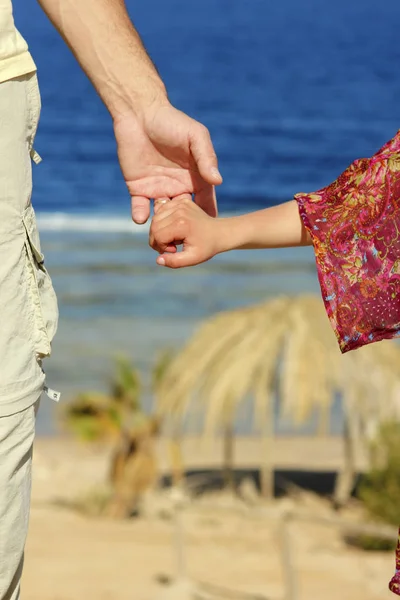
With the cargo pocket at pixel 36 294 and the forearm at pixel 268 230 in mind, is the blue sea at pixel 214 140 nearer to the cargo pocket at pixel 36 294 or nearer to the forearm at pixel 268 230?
the forearm at pixel 268 230

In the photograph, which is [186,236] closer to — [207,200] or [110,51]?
[207,200]

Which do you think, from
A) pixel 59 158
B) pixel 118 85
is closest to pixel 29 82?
pixel 118 85

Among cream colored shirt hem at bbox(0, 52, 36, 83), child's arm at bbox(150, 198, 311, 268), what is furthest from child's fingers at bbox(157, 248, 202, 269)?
cream colored shirt hem at bbox(0, 52, 36, 83)

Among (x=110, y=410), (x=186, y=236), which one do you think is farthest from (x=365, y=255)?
(x=110, y=410)

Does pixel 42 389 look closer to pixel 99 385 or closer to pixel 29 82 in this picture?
pixel 29 82

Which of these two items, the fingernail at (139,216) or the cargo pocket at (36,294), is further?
the fingernail at (139,216)

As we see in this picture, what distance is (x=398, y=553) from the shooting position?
210 cm

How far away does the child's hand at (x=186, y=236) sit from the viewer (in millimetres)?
2215

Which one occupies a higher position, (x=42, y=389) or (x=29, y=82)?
(x=29, y=82)

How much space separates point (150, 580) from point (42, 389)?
19.8 ft

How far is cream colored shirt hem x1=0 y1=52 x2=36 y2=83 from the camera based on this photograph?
184cm

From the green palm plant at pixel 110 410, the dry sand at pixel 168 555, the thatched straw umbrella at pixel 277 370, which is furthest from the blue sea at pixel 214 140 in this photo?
the thatched straw umbrella at pixel 277 370

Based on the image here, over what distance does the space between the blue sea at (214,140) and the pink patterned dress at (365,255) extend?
393 inches

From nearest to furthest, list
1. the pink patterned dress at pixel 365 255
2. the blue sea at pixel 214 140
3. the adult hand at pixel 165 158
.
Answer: the pink patterned dress at pixel 365 255
the adult hand at pixel 165 158
the blue sea at pixel 214 140
